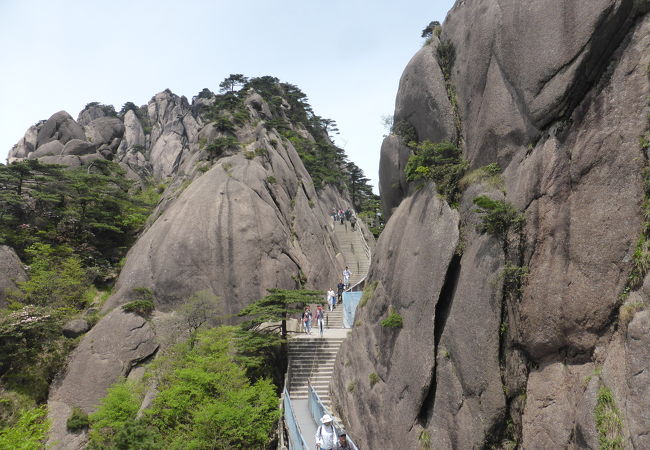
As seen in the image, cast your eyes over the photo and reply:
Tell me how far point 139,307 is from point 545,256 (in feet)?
81.4

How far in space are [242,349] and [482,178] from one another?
15.8 m

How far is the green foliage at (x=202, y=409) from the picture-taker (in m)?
15.7

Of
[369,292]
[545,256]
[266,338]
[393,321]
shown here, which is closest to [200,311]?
[266,338]

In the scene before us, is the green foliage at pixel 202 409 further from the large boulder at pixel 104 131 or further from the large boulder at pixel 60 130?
the large boulder at pixel 104 131

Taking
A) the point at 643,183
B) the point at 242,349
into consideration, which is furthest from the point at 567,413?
the point at 242,349

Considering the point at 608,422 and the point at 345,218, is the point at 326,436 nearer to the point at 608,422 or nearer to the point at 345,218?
the point at 608,422

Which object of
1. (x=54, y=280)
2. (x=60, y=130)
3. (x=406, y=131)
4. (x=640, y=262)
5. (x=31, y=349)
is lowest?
(x=31, y=349)

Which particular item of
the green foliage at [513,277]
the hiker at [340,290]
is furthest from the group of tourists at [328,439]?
the hiker at [340,290]

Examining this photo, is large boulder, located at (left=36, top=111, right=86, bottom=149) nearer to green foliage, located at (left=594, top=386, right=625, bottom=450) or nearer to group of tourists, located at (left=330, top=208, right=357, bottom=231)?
group of tourists, located at (left=330, top=208, right=357, bottom=231)

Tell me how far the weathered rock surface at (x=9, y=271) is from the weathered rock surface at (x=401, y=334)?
23.0m

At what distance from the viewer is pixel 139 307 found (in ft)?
83.4

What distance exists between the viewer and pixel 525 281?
10.9m

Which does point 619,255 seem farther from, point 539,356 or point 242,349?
point 242,349

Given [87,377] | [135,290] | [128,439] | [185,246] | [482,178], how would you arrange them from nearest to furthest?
1. [128,439]
2. [482,178]
3. [87,377]
4. [135,290]
5. [185,246]
